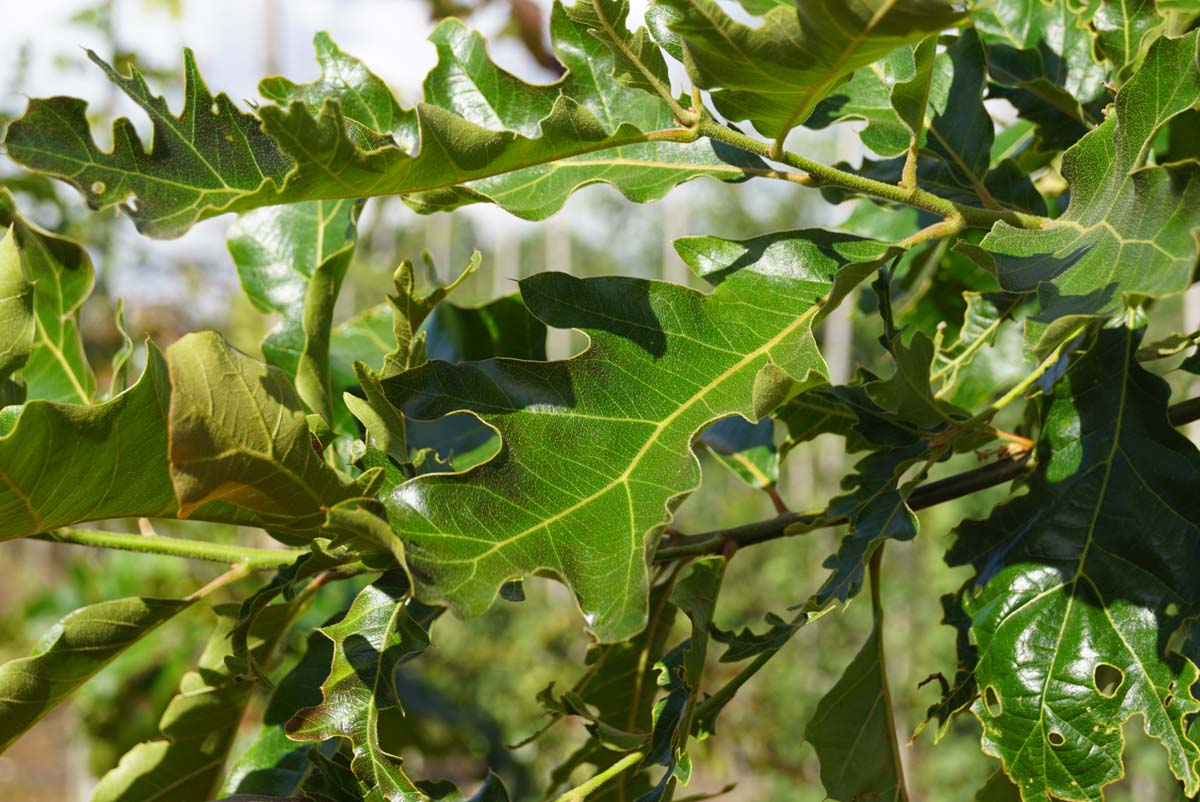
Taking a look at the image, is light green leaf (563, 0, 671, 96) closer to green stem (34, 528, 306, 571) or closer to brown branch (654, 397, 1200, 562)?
brown branch (654, 397, 1200, 562)

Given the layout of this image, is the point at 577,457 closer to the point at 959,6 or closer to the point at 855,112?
the point at 959,6

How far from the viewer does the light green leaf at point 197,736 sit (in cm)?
102

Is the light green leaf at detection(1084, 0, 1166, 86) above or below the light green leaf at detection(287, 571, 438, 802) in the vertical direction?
above

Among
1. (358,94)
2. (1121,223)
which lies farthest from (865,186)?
(358,94)

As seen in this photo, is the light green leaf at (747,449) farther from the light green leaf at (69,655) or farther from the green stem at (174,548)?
the light green leaf at (69,655)

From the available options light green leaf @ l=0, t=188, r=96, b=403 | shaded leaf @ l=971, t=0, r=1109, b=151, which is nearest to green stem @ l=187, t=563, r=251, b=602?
light green leaf @ l=0, t=188, r=96, b=403

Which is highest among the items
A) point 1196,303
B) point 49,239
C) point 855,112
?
point 855,112

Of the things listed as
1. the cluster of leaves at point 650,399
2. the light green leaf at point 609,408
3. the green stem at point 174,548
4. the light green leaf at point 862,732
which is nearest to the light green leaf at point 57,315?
the cluster of leaves at point 650,399

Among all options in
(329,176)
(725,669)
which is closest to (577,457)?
(329,176)

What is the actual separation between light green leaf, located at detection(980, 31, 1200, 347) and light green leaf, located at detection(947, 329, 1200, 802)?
226 mm

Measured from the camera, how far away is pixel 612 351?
70cm

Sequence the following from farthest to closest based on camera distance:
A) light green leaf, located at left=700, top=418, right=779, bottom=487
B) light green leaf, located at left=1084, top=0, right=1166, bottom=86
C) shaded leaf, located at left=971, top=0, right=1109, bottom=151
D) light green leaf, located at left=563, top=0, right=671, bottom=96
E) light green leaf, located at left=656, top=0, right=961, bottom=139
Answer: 1. light green leaf, located at left=700, top=418, right=779, bottom=487
2. shaded leaf, located at left=971, top=0, right=1109, bottom=151
3. light green leaf, located at left=1084, top=0, right=1166, bottom=86
4. light green leaf, located at left=563, top=0, right=671, bottom=96
5. light green leaf, located at left=656, top=0, right=961, bottom=139

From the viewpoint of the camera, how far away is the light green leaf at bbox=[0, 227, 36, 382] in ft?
2.60

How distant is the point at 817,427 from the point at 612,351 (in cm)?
38
